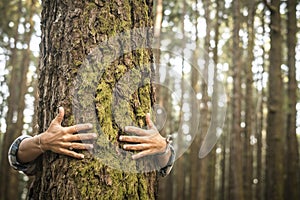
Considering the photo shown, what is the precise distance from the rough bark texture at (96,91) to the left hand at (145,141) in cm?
5

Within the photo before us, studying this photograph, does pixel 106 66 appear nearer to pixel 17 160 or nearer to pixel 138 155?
pixel 138 155

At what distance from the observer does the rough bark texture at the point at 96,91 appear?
2.03 m

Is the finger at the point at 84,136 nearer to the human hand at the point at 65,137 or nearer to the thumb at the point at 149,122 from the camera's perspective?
the human hand at the point at 65,137

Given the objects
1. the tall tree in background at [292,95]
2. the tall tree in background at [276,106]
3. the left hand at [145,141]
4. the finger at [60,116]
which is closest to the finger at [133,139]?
the left hand at [145,141]

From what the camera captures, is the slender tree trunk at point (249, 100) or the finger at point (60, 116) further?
the slender tree trunk at point (249, 100)

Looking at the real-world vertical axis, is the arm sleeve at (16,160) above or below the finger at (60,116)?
below

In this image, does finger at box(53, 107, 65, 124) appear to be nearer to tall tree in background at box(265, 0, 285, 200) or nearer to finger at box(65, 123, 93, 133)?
finger at box(65, 123, 93, 133)

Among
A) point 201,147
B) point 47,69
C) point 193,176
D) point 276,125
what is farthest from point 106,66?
point 201,147

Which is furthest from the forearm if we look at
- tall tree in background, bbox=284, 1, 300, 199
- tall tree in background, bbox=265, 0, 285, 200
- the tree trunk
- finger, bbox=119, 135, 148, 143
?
the tree trunk

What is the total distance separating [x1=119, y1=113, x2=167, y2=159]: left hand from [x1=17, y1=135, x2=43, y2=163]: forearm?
1.58ft

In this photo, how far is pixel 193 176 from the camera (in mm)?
11188

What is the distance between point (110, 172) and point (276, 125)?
4.69 m

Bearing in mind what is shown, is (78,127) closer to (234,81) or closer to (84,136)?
(84,136)

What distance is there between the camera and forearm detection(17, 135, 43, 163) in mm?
2111
